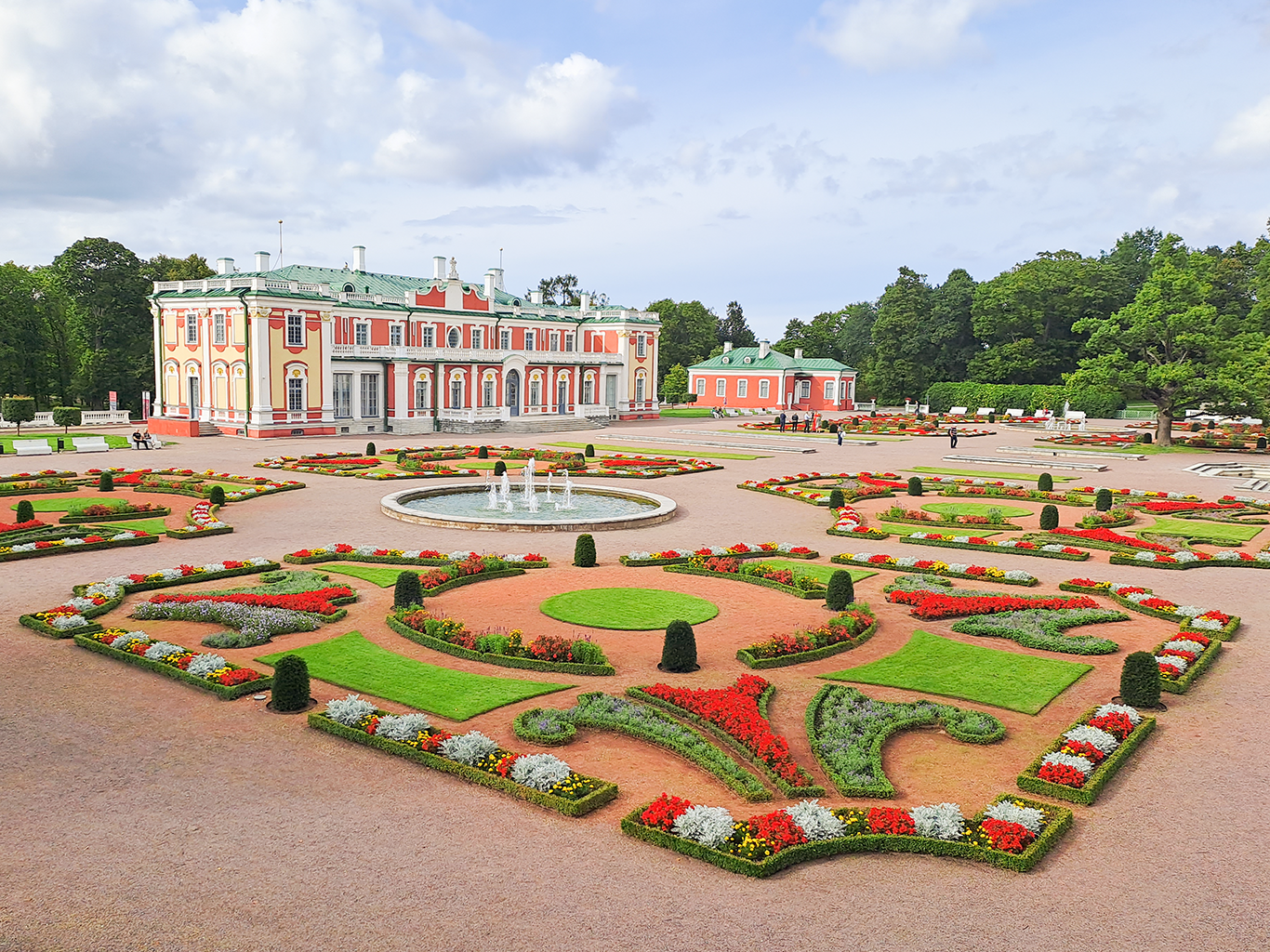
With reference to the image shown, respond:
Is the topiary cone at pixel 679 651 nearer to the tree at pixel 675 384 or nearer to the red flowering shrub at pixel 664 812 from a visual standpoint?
the red flowering shrub at pixel 664 812

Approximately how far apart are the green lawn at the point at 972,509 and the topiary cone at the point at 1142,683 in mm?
15713

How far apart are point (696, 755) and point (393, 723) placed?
3.70 metres

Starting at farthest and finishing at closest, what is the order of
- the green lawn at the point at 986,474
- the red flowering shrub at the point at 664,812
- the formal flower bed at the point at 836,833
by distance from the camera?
the green lawn at the point at 986,474
the red flowering shrub at the point at 664,812
the formal flower bed at the point at 836,833

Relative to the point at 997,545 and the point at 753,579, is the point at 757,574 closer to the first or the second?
the point at 753,579

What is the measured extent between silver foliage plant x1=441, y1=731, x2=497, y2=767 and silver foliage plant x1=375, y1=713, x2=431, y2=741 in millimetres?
493

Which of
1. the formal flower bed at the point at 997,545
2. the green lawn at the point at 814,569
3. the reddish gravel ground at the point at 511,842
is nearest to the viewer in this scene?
the reddish gravel ground at the point at 511,842

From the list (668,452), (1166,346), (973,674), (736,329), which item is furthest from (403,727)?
(736,329)

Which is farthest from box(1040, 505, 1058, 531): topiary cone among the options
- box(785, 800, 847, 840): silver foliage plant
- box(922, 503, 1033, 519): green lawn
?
box(785, 800, 847, 840): silver foliage plant

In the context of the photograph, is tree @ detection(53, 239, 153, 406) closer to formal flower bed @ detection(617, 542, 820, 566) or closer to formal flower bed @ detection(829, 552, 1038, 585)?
formal flower bed @ detection(617, 542, 820, 566)

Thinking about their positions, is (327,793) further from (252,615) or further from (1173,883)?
(1173,883)

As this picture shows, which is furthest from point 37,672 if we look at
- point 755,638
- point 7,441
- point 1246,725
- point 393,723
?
point 7,441

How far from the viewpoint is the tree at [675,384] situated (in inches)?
4099

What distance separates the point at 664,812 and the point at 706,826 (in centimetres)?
51

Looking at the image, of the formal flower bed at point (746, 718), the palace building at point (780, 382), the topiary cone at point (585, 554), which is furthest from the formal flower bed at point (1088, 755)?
the palace building at point (780, 382)
